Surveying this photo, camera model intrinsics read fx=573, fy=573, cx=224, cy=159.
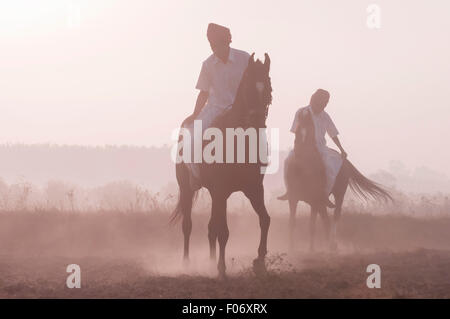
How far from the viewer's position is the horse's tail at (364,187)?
14.4 m

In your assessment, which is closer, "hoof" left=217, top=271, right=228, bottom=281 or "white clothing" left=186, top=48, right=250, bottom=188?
"hoof" left=217, top=271, right=228, bottom=281

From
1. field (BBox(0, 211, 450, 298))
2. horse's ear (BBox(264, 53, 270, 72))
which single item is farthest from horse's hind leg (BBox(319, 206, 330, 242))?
horse's ear (BBox(264, 53, 270, 72))

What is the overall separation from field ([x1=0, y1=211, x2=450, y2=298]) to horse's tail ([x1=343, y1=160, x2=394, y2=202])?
1410mm

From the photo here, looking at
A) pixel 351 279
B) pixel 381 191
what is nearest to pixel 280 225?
pixel 381 191

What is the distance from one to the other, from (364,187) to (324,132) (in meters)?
2.11

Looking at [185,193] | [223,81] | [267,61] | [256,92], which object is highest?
[267,61]

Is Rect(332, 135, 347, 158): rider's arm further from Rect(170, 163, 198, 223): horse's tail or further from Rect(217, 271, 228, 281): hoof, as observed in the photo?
Rect(217, 271, 228, 281): hoof

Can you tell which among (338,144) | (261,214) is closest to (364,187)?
(338,144)

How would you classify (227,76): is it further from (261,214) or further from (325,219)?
(325,219)

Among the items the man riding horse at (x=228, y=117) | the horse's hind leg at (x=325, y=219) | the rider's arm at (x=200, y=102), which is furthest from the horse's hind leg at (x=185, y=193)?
the horse's hind leg at (x=325, y=219)

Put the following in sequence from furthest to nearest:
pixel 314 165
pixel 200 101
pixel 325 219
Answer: pixel 325 219
pixel 314 165
pixel 200 101

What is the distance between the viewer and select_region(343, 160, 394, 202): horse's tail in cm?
1436

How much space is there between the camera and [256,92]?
7898 millimetres
